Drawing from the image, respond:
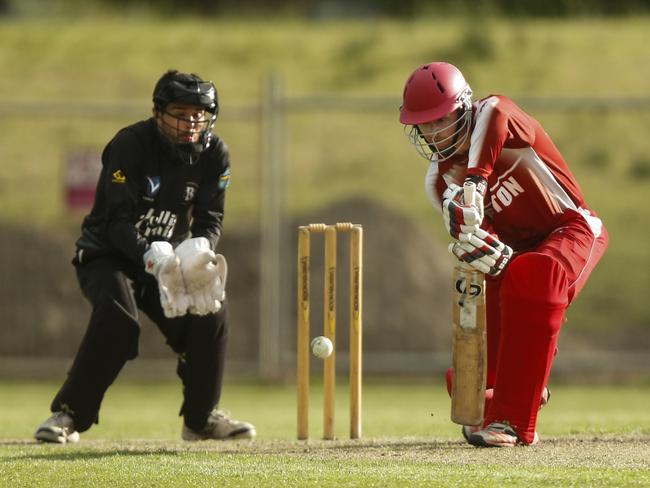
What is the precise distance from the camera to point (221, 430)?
24.0 feet

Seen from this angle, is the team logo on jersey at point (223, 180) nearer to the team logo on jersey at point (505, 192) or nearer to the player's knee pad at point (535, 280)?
the team logo on jersey at point (505, 192)

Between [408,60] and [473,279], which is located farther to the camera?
[408,60]

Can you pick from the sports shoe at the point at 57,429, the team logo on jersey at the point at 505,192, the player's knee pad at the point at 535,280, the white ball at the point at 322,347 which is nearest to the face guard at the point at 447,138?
the team logo on jersey at the point at 505,192

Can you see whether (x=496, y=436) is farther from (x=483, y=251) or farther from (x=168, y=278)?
(x=168, y=278)

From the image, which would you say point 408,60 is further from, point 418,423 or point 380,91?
point 418,423

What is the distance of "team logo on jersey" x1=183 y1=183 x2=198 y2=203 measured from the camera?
23.5 feet

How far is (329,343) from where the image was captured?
668cm

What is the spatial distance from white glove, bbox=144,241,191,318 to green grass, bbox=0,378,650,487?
689 mm

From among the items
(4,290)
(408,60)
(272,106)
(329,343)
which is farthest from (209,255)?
(408,60)

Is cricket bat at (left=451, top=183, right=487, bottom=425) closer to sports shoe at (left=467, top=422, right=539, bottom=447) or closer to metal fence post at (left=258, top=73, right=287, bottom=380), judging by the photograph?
sports shoe at (left=467, top=422, right=539, bottom=447)

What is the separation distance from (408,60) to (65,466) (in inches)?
704

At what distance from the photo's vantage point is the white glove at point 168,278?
6410mm

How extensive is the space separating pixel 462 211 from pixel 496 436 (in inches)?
41.9

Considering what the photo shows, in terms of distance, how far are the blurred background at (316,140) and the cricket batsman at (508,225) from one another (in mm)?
5970
